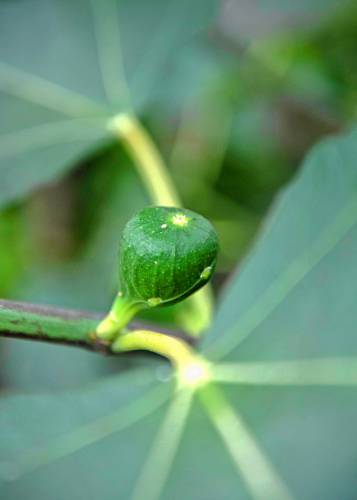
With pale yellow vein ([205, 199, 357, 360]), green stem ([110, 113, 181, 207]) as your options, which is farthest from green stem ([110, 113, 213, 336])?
pale yellow vein ([205, 199, 357, 360])

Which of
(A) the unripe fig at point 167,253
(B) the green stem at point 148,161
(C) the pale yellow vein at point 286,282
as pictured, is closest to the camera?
(A) the unripe fig at point 167,253

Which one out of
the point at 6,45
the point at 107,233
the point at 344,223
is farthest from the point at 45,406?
the point at 107,233

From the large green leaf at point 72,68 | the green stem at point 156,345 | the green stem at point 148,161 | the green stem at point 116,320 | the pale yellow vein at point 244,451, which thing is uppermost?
the large green leaf at point 72,68

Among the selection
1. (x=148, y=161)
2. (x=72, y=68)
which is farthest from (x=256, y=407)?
(x=72, y=68)

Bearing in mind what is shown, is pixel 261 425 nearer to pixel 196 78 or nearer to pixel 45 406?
pixel 45 406

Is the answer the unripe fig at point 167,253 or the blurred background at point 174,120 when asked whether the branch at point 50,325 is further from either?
the blurred background at point 174,120

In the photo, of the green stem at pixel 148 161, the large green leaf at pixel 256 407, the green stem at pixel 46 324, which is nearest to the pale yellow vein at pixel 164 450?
the large green leaf at pixel 256 407

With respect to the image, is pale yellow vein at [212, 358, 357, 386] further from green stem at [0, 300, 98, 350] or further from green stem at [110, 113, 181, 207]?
green stem at [110, 113, 181, 207]

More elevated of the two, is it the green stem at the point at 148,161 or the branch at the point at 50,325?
the green stem at the point at 148,161
